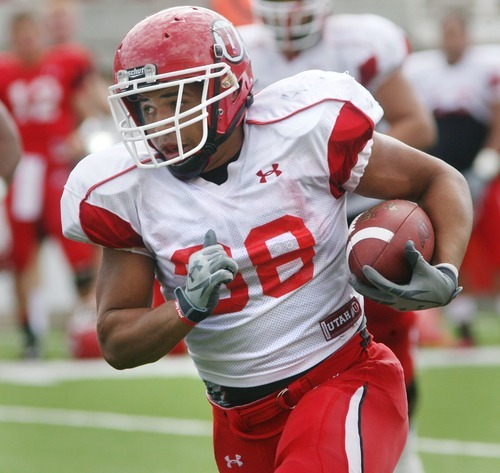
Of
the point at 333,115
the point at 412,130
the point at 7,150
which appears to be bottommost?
the point at 412,130

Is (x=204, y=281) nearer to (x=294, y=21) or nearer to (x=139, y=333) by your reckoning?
(x=139, y=333)

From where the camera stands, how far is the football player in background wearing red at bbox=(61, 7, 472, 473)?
2785 mm

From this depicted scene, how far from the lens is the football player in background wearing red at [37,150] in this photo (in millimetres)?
7805

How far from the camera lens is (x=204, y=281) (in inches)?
102

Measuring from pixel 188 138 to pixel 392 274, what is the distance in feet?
1.84

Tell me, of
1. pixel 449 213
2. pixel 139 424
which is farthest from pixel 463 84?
pixel 449 213

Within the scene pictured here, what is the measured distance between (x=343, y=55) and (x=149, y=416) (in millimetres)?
2149

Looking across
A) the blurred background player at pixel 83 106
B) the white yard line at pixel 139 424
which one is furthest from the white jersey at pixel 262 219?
the blurred background player at pixel 83 106

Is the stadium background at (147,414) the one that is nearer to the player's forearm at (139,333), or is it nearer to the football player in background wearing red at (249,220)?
the football player in background wearing red at (249,220)

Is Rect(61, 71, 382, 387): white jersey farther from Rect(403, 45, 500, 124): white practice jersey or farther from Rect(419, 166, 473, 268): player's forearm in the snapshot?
Rect(403, 45, 500, 124): white practice jersey

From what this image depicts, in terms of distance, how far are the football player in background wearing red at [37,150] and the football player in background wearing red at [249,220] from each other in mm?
4897

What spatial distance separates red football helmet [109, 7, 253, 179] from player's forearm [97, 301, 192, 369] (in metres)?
0.34

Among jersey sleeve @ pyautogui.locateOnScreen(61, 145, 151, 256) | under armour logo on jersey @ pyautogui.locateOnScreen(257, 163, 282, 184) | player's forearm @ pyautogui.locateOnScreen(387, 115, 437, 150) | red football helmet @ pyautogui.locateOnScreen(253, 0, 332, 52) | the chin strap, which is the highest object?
the chin strap

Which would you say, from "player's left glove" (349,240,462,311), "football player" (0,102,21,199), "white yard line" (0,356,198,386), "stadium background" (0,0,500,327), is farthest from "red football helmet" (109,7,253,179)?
"stadium background" (0,0,500,327)
